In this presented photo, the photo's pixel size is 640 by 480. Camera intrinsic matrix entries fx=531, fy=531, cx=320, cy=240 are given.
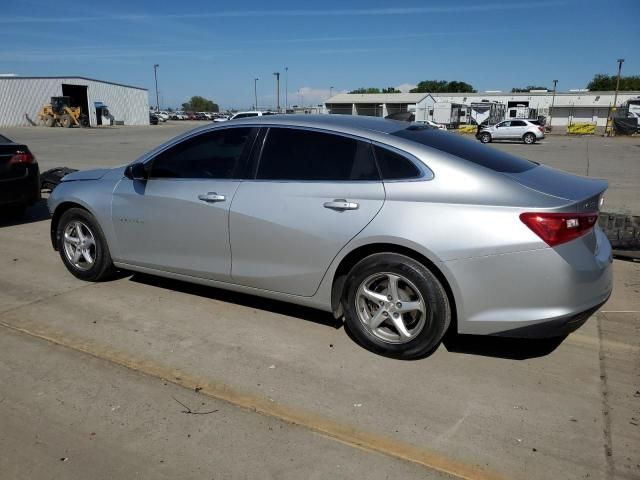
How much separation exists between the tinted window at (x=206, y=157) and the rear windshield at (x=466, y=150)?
127 centimetres

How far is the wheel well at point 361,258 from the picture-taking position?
3451mm

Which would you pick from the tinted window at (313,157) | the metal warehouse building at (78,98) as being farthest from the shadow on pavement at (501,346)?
the metal warehouse building at (78,98)

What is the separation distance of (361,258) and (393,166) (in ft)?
2.20

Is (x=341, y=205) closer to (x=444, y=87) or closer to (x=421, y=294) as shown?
(x=421, y=294)

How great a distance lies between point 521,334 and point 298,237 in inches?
63.8

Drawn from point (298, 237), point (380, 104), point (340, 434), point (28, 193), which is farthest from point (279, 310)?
point (380, 104)

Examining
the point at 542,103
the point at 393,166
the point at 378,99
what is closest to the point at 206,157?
the point at 393,166

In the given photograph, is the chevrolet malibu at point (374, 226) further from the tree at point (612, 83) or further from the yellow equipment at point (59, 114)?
the tree at point (612, 83)

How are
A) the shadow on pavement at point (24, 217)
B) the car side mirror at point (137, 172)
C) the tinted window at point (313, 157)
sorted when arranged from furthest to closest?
the shadow on pavement at point (24, 217) < the car side mirror at point (137, 172) < the tinted window at point (313, 157)

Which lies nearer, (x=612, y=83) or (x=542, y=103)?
(x=542, y=103)

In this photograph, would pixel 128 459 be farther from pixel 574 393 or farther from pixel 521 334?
pixel 574 393

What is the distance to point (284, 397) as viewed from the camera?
10.6 ft

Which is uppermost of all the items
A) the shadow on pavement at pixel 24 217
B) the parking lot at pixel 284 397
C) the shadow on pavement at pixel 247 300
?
the shadow on pavement at pixel 24 217

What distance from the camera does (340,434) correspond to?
2.87 m
